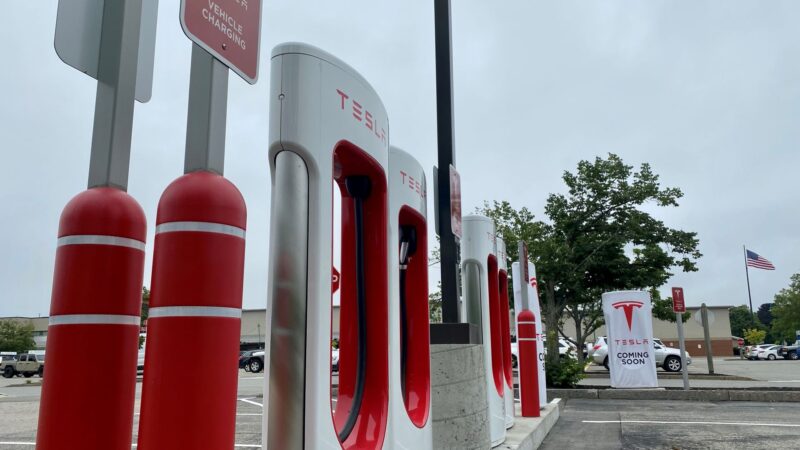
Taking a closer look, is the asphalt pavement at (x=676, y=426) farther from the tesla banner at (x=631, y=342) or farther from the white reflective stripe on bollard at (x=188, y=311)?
the white reflective stripe on bollard at (x=188, y=311)

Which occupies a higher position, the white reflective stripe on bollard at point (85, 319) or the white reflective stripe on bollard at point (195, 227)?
the white reflective stripe on bollard at point (195, 227)

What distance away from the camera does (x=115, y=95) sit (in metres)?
2.17

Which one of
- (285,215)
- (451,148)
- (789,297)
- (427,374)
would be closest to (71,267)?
(285,215)

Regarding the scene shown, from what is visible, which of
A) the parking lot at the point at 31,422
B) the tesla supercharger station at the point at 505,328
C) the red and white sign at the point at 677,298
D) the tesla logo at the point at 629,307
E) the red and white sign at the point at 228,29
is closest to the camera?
the red and white sign at the point at 228,29

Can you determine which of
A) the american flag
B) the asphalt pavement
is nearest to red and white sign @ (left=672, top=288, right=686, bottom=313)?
the asphalt pavement

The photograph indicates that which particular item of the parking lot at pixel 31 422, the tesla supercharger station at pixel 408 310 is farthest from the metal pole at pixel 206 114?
the parking lot at pixel 31 422

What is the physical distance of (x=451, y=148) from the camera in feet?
19.9

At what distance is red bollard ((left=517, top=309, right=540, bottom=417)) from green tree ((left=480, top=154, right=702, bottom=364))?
10.8m

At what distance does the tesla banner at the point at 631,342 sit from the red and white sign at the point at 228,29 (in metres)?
13.7

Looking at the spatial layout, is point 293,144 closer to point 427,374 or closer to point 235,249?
point 235,249

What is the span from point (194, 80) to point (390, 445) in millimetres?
2533

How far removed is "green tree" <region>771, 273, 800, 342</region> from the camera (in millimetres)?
52000

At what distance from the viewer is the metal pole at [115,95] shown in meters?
2.09

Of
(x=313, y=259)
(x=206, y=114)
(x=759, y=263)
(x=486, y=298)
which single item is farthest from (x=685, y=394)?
(x=759, y=263)
